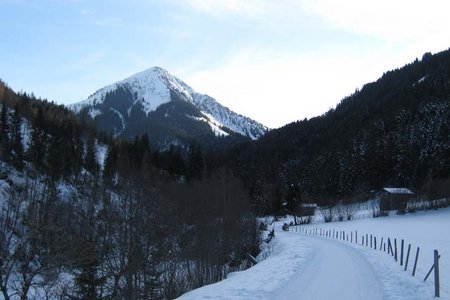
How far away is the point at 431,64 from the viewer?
19000cm

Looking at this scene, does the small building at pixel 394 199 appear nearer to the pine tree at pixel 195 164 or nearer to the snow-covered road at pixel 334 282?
the pine tree at pixel 195 164

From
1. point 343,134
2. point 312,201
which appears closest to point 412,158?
point 312,201

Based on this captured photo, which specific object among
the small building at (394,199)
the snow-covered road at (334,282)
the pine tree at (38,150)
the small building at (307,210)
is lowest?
the snow-covered road at (334,282)

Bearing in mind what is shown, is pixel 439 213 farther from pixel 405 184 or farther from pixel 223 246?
pixel 223 246

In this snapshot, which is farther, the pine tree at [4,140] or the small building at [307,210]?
the small building at [307,210]

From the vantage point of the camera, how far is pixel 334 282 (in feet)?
57.2

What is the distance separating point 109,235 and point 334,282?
95.8 feet

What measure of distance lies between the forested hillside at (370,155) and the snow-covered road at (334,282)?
81441 millimetres

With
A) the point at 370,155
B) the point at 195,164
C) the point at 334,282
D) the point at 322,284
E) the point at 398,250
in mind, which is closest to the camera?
the point at 322,284

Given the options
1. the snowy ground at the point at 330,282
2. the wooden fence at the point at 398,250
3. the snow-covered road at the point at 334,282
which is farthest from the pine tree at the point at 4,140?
the snow-covered road at the point at 334,282

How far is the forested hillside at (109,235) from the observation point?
89.0ft

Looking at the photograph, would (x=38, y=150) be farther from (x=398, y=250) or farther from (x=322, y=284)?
(x=322, y=284)

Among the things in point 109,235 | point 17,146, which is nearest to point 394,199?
point 109,235

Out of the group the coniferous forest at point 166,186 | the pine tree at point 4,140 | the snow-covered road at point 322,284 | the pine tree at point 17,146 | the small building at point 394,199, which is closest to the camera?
the snow-covered road at point 322,284
